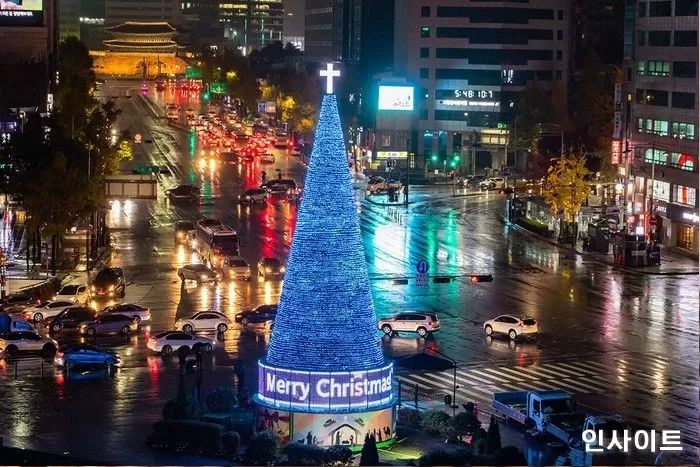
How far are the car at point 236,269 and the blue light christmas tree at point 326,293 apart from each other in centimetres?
3982

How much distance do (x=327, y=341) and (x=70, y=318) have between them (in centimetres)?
2813

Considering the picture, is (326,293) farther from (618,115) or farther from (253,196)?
(253,196)

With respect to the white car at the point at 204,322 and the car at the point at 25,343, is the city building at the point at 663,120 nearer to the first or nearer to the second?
the white car at the point at 204,322

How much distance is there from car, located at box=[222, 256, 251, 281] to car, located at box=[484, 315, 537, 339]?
19123 millimetres

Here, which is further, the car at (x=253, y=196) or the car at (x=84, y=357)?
the car at (x=253, y=196)

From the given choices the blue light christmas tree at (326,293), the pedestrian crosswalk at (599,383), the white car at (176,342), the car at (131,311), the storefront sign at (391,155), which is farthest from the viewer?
the storefront sign at (391,155)

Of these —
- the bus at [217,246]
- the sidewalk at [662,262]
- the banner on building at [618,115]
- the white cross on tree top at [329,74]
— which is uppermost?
the white cross on tree top at [329,74]

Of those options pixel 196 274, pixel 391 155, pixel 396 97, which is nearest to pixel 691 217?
pixel 196 274

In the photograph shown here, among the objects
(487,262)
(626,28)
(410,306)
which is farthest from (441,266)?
(626,28)

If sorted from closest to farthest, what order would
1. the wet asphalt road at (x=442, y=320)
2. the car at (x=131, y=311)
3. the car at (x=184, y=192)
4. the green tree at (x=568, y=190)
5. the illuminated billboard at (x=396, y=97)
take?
the wet asphalt road at (x=442, y=320), the car at (x=131, y=311), the green tree at (x=568, y=190), the car at (x=184, y=192), the illuminated billboard at (x=396, y=97)

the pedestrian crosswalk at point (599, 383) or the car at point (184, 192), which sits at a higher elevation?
the car at point (184, 192)

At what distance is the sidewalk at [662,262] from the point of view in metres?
89.5

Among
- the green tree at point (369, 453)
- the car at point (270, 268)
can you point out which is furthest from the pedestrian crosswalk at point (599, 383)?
the car at point (270, 268)

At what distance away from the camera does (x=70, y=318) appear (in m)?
69.6
